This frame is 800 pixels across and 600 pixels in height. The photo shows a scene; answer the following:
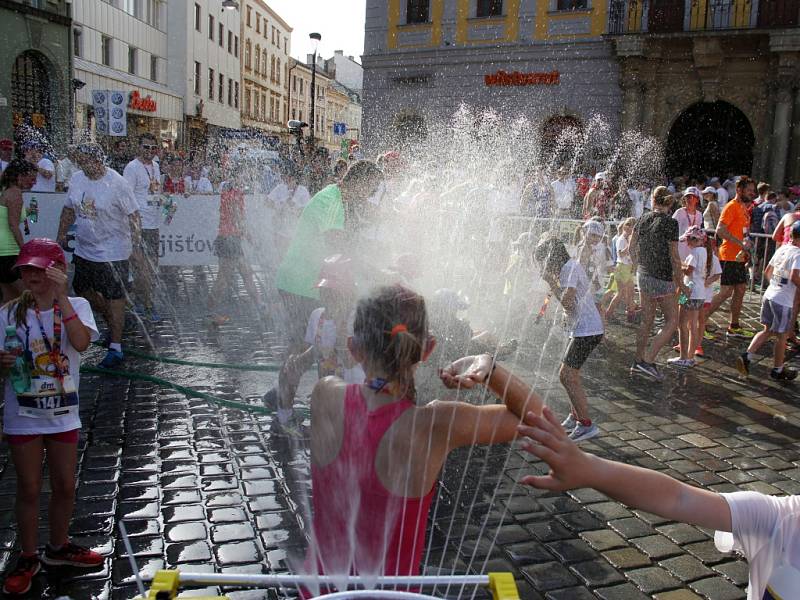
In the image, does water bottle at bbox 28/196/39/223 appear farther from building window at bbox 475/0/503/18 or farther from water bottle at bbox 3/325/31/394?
building window at bbox 475/0/503/18

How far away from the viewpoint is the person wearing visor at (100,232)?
683 cm

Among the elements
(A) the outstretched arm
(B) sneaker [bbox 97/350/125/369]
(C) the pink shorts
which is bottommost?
(B) sneaker [bbox 97/350/125/369]

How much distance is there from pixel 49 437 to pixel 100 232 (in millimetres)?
4067

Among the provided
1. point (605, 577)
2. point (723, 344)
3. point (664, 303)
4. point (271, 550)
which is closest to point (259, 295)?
point (664, 303)

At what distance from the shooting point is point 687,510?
179cm

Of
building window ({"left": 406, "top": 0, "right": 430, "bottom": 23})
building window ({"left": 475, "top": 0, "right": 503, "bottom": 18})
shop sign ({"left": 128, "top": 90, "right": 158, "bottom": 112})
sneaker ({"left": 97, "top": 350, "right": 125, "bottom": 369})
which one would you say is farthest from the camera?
shop sign ({"left": 128, "top": 90, "right": 158, "bottom": 112})

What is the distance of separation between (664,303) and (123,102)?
15.1 metres

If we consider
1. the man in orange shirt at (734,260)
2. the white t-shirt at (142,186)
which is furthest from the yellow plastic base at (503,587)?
the man in orange shirt at (734,260)

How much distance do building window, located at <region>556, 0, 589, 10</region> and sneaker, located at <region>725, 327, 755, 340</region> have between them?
1769 centimetres

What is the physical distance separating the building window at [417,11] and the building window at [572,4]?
4873 mm

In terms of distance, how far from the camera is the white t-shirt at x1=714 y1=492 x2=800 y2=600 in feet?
5.67

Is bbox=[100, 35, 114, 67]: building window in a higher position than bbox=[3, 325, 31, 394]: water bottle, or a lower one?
higher

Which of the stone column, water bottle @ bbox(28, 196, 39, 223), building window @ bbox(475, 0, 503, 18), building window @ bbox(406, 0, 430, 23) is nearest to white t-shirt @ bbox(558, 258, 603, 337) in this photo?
water bottle @ bbox(28, 196, 39, 223)

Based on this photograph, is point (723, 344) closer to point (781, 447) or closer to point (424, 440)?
point (781, 447)
